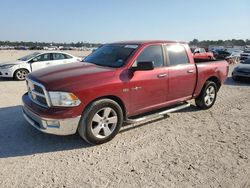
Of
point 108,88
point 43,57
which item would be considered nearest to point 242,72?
point 43,57

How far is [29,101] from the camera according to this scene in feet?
15.6

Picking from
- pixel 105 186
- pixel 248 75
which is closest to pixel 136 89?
pixel 105 186

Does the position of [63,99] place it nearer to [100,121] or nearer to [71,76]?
[71,76]

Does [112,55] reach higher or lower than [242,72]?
higher

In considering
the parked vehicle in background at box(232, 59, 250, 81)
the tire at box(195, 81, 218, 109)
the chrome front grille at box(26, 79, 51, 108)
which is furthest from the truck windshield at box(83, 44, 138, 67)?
the parked vehicle in background at box(232, 59, 250, 81)

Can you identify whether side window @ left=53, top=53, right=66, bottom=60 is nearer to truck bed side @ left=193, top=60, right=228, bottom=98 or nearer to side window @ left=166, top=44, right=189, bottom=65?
truck bed side @ left=193, top=60, right=228, bottom=98

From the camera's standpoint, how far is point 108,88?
4.48 meters

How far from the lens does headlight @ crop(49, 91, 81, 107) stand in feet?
13.5

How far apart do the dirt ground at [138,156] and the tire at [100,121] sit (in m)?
0.17

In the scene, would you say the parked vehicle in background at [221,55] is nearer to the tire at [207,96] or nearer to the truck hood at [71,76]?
the tire at [207,96]

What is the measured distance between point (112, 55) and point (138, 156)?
231cm

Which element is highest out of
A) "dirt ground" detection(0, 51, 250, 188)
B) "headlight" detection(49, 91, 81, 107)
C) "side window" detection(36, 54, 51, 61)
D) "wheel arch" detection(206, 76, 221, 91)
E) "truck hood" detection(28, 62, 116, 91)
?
"truck hood" detection(28, 62, 116, 91)

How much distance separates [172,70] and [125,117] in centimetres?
163

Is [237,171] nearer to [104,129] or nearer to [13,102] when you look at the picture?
[104,129]
